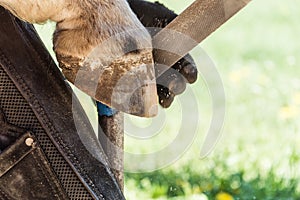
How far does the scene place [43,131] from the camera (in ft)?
7.47

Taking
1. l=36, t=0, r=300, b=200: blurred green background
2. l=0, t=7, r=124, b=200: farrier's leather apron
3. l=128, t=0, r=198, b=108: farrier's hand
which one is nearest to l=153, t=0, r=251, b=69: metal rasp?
l=128, t=0, r=198, b=108: farrier's hand

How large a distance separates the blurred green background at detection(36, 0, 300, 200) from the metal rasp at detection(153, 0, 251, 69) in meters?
0.76

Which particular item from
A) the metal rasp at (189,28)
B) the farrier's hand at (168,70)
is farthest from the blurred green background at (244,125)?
the metal rasp at (189,28)

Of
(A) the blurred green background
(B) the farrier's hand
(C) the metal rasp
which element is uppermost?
(C) the metal rasp

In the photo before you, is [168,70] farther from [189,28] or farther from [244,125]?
[244,125]

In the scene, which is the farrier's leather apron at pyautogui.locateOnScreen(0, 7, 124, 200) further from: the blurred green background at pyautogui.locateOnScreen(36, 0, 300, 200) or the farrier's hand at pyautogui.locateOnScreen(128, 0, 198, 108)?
the blurred green background at pyautogui.locateOnScreen(36, 0, 300, 200)

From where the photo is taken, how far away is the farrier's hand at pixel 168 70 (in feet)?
8.05

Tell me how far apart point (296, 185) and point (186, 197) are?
1.41 ft

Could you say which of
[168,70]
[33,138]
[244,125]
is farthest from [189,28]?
[244,125]

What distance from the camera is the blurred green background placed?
395cm

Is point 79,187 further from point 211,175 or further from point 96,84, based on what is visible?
point 211,175

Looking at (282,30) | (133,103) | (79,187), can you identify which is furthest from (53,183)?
(282,30)

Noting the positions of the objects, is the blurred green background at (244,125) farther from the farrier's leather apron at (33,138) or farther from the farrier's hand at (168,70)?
the farrier's leather apron at (33,138)

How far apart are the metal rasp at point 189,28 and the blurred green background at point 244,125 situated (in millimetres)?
761
